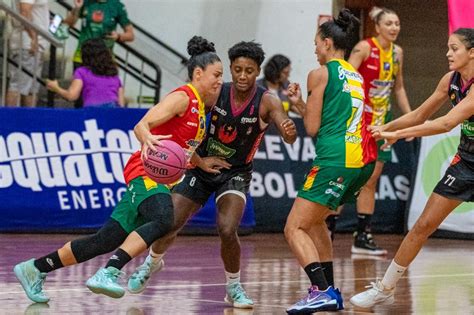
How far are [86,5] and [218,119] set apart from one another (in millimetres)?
7807

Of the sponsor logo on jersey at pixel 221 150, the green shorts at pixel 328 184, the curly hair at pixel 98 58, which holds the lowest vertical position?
the green shorts at pixel 328 184

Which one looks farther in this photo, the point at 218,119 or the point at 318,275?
the point at 218,119

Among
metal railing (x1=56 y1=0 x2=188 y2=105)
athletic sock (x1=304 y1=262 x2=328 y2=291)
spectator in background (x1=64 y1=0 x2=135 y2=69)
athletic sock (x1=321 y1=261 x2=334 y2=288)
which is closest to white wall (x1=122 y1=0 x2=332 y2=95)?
metal railing (x1=56 y1=0 x2=188 y2=105)

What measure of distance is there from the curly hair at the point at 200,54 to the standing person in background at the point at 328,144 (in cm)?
65

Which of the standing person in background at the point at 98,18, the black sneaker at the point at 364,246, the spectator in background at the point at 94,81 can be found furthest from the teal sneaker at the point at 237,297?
the standing person in background at the point at 98,18

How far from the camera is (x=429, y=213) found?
880 centimetres

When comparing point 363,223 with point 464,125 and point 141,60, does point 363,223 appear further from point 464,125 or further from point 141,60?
point 141,60

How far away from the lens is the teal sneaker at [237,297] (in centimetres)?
891

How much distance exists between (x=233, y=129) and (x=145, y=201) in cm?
113

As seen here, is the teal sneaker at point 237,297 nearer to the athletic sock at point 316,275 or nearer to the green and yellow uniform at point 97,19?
the athletic sock at point 316,275

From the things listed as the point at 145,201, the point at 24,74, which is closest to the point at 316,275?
the point at 145,201

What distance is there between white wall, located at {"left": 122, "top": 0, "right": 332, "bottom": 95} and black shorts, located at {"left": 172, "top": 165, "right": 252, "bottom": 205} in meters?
9.74

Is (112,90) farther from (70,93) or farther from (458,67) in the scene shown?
(458,67)

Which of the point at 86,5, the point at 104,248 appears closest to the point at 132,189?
the point at 104,248
